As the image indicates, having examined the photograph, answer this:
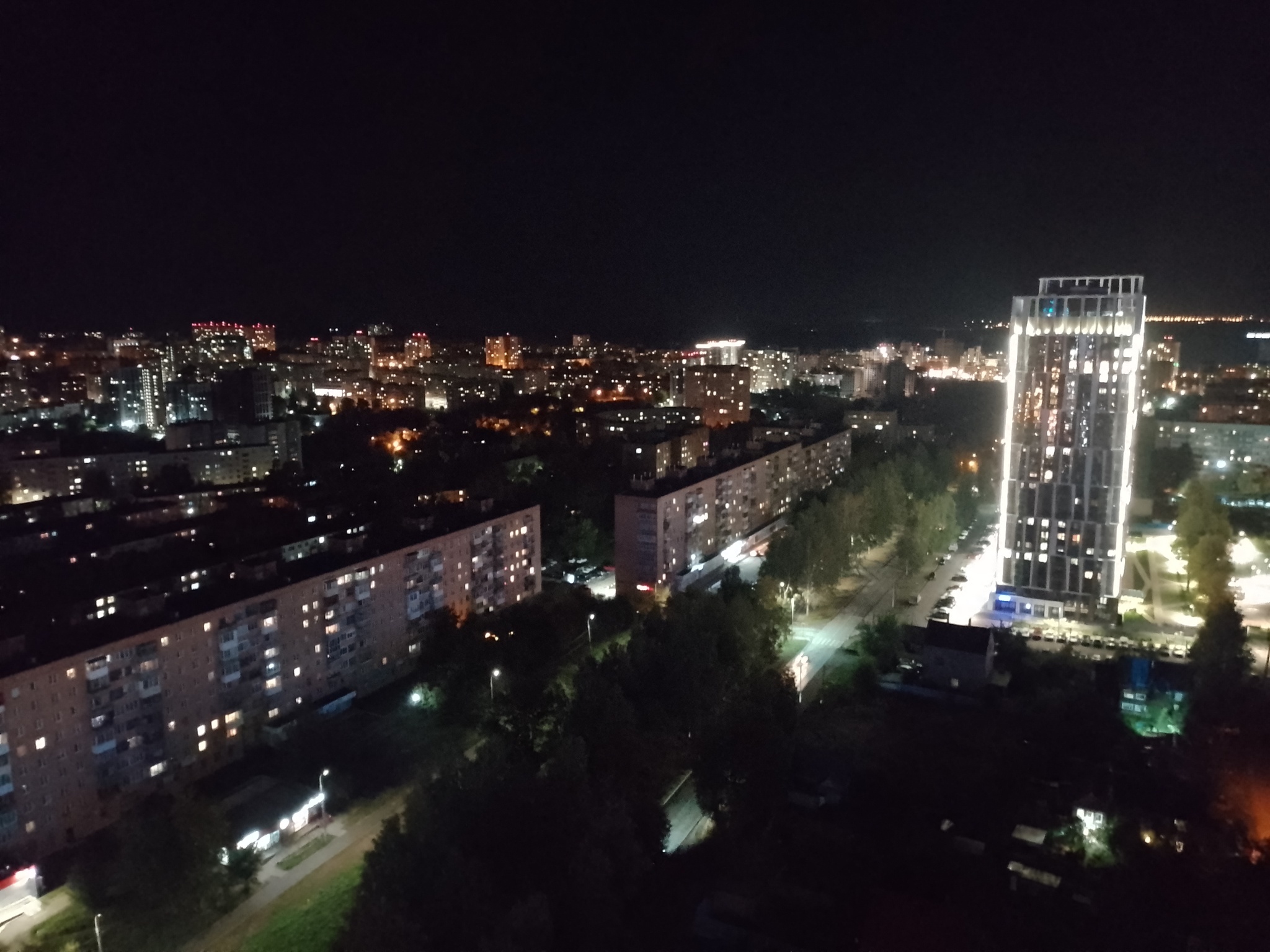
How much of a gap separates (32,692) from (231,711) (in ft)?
7.49

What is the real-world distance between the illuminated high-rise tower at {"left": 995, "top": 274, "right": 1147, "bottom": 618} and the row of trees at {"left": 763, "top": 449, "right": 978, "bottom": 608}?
2.80m

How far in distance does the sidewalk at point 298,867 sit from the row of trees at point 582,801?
109 cm

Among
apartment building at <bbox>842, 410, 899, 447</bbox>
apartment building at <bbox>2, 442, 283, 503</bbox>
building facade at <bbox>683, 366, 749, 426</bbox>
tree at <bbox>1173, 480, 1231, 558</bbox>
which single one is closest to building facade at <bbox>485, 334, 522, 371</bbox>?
building facade at <bbox>683, 366, 749, 426</bbox>

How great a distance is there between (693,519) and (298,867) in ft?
33.3

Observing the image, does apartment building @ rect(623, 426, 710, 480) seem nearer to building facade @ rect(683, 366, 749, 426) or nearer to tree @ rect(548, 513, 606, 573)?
tree @ rect(548, 513, 606, 573)

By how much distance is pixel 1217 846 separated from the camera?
24.2 ft

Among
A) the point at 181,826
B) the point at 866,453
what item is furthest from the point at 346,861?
the point at 866,453

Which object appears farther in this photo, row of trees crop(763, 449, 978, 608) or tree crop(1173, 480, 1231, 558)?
tree crop(1173, 480, 1231, 558)

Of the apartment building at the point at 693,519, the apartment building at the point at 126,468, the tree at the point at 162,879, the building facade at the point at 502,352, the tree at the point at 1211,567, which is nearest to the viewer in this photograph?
the tree at the point at 162,879

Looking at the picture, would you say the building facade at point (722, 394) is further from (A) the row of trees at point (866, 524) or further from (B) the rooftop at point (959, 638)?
(B) the rooftop at point (959, 638)

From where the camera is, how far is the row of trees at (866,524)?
15.0 meters

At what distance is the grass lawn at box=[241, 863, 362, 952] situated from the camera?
7145mm

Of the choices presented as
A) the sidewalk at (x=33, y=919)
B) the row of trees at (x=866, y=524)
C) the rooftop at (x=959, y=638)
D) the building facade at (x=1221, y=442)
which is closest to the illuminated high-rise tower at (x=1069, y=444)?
the row of trees at (x=866, y=524)

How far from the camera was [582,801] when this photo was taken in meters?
7.52
